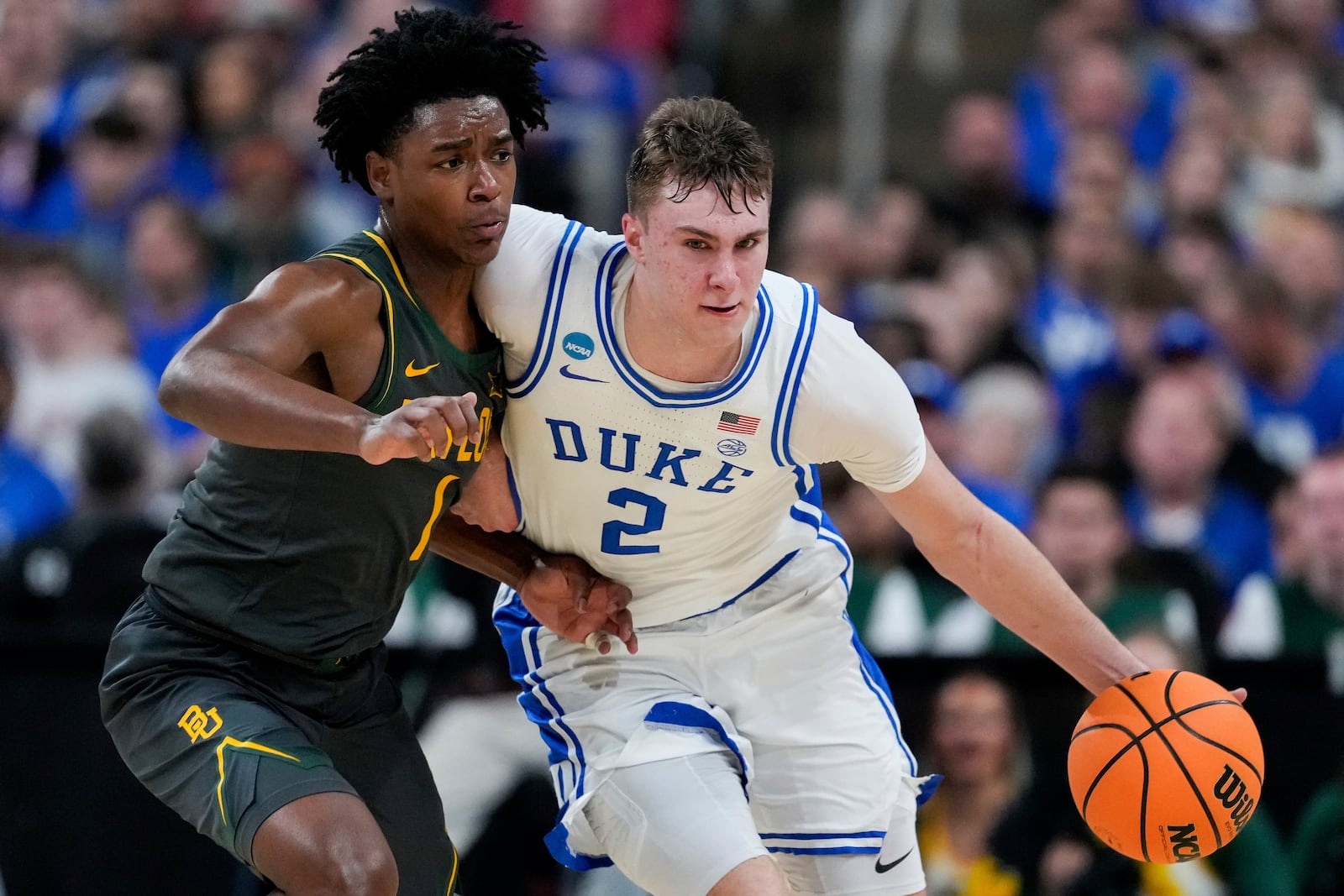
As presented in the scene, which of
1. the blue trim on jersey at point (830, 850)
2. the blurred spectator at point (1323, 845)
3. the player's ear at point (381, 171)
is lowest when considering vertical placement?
the blurred spectator at point (1323, 845)

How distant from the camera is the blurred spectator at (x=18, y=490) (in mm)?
7465

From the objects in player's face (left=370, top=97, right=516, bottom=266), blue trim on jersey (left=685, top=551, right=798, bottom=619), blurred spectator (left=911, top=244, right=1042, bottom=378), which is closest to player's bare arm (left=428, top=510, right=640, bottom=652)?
blue trim on jersey (left=685, top=551, right=798, bottom=619)

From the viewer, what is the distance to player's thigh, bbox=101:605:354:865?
355 centimetres

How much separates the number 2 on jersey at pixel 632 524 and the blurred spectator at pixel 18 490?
3.98 meters

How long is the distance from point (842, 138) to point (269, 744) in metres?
7.22

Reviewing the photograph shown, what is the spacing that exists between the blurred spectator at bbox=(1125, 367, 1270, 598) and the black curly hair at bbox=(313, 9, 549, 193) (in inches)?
155

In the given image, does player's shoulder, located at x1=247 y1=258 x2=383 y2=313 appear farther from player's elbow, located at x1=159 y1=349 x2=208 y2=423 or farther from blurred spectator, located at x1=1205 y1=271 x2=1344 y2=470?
blurred spectator, located at x1=1205 y1=271 x2=1344 y2=470

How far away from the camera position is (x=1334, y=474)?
649 centimetres

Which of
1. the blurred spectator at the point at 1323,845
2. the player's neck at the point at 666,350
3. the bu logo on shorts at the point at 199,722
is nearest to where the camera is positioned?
the bu logo on shorts at the point at 199,722

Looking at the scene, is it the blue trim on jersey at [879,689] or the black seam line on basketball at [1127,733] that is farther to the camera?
the blue trim on jersey at [879,689]

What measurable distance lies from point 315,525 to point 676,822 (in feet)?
3.52

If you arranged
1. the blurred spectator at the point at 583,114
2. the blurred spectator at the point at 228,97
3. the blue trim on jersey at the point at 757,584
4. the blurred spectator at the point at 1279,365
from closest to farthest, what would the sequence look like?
the blue trim on jersey at the point at 757,584 < the blurred spectator at the point at 1279,365 < the blurred spectator at the point at 583,114 < the blurred spectator at the point at 228,97

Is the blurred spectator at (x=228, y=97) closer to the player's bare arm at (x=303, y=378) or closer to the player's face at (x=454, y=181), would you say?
the player's face at (x=454, y=181)

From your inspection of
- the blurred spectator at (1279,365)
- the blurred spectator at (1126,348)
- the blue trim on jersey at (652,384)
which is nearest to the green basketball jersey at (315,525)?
the blue trim on jersey at (652,384)
